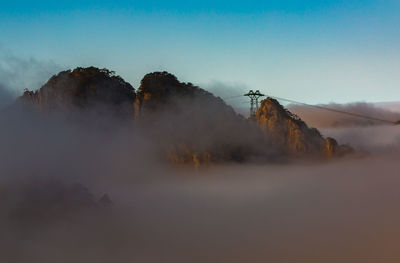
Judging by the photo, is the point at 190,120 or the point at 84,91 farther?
the point at 84,91

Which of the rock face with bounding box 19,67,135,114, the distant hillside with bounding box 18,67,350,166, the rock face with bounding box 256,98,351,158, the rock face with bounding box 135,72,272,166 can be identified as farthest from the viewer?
the rock face with bounding box 19,67,135,114

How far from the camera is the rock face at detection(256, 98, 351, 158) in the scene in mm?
127750

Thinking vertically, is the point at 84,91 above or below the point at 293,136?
above

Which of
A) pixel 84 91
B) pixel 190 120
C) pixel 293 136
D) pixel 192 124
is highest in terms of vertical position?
pixel 84 91

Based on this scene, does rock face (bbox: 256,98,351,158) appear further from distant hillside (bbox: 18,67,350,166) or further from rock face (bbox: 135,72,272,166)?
rock face (bbox: 135,72,272,166)

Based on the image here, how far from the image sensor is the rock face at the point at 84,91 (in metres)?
135

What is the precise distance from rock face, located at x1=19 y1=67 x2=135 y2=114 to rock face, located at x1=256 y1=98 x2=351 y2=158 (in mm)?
48320

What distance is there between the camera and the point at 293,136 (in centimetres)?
12825

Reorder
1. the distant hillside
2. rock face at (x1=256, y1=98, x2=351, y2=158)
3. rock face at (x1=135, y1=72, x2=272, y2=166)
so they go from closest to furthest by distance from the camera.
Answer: rock face at (x1=135, y1=72, x2=272, y2=166) → the distant hillside → rock face at (x1=256, y1=98, x2=351, y2=158)

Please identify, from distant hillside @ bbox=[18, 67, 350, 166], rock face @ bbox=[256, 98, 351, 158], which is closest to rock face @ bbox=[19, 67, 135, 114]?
distant hillside @ bbox=[18, 67, 350, 166]

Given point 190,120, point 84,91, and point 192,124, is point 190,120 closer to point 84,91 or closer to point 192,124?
point 192,124

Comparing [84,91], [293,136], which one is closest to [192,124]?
[293,136]

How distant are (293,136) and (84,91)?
242ft

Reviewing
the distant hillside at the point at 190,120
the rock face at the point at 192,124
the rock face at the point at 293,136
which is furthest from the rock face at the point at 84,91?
the rock face at the point at 293,136
